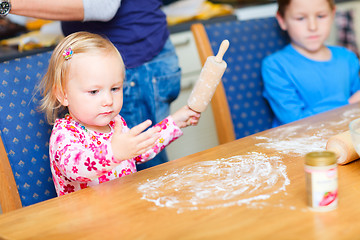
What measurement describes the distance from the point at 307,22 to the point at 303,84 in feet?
0.84

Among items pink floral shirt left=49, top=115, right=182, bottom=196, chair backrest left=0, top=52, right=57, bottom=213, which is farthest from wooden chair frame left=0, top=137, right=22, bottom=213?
pink floral shirt left=49, top=115, right=182, bottom=196

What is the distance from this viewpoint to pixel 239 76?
6.31 feet

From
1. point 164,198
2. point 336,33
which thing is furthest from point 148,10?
point 336,33

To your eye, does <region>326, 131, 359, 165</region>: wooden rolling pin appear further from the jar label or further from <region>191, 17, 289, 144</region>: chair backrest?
<region>191, 17, 289, 144</region>: chair backrest

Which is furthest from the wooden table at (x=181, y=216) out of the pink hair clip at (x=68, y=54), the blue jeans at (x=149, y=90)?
the blue jeans at (x=149, y=90)

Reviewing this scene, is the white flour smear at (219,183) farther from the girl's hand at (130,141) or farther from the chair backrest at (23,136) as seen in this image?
the chair backrest at (23,136)

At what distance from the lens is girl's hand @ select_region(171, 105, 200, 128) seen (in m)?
1.45

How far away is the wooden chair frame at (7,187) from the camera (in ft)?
4.13

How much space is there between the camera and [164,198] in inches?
38.8

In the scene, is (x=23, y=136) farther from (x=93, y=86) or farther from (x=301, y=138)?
(x=301, y=138)

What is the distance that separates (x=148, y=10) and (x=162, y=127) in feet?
1.43

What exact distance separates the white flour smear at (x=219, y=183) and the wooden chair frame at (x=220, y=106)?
61cm

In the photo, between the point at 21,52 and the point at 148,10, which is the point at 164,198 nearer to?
the point at 148,10

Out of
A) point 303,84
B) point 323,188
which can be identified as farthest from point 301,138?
point 303,84
